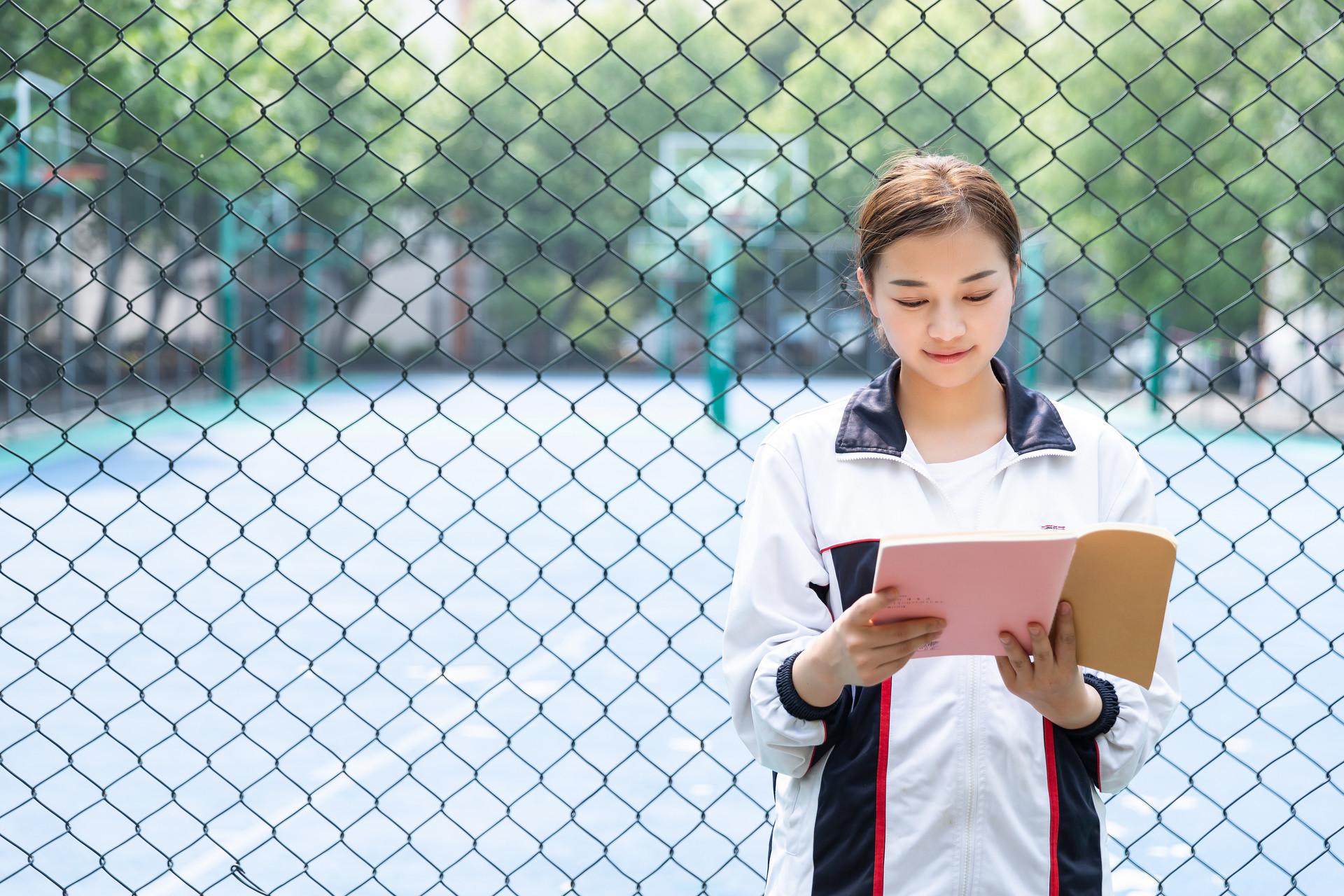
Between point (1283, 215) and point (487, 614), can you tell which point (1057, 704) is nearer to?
point (487, 614)

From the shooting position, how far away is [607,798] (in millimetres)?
3418

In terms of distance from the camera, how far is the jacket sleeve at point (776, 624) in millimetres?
1347

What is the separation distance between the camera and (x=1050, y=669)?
123 cm

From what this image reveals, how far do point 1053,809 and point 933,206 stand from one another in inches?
27.3

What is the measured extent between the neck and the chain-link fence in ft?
0.78

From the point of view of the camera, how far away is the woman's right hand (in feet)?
3.89

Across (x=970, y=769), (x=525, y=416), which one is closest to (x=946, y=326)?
(x=970, y=769)

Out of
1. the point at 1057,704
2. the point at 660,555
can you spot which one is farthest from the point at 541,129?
the point at 1057,704

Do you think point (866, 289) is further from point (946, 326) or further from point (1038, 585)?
point (1038, 585)

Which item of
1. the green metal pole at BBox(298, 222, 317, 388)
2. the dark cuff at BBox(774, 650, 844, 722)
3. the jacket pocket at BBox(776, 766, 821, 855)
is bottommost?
the green metal pole at BBox(298, 222, 317, 388)

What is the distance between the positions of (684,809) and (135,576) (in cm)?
391

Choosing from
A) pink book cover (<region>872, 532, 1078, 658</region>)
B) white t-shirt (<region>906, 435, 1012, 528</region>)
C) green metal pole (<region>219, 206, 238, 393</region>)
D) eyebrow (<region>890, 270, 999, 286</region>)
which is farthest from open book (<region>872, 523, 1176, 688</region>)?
green metal pole (<region>219, 206, 238, 393</region>)

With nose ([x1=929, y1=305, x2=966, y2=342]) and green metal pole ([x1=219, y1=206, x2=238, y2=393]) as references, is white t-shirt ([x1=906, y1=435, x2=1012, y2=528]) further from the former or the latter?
green metal pole ([x1=219, y1=206, x2=238, y2=393])

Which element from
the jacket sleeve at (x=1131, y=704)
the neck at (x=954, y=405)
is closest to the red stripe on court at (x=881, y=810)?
the jacket sleeve at (x=1131, y=704)
